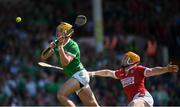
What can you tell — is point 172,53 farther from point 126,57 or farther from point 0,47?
point 126,57

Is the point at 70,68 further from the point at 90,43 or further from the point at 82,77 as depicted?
the point at 90,43

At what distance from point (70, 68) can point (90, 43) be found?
917cm

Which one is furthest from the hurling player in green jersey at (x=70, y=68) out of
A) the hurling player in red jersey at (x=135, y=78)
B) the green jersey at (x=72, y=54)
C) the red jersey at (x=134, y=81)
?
the red jersey at (x=134, y=81)

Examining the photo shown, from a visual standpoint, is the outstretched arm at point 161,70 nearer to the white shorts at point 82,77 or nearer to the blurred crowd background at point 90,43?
the white shorts at point 82,77

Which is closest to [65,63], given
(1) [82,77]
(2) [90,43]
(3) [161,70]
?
(1) [82,77]

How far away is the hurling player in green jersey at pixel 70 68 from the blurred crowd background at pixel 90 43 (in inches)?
225

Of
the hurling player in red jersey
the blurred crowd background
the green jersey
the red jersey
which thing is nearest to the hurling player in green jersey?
the green jersey

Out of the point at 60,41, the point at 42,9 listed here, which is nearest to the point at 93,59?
the point at 42,9

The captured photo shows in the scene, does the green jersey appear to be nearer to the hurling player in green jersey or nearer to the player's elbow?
the hurling player in green jersey

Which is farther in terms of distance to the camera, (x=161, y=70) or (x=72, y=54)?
(x=72, y=54)

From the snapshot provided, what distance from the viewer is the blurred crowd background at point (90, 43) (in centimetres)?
2341

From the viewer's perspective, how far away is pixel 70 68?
1719 centimetres

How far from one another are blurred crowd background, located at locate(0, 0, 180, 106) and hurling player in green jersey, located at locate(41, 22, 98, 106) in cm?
570

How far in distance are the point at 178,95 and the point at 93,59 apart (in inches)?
108
